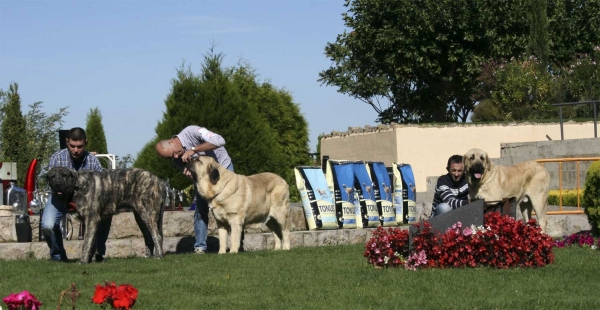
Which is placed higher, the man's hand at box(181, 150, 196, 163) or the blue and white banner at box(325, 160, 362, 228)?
the man's hand at box(181, 150, 196, 163)

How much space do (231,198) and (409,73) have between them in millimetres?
36411

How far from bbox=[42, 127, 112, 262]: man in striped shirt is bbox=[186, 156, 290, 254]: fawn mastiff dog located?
1369 millimetres

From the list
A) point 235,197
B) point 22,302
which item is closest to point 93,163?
point 235,197

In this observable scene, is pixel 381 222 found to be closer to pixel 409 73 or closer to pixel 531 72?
pixel 531 72

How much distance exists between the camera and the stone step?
42.3ft

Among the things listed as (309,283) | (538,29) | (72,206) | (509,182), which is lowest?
(309,283)

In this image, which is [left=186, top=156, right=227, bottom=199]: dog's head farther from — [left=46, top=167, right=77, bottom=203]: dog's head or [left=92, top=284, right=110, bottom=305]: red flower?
[left=92, top=284, right=110, bottom=305]: red flower

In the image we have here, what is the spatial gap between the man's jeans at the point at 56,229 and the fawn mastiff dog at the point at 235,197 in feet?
4.63

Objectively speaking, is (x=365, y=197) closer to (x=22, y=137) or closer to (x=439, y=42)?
(x=22, y=137)

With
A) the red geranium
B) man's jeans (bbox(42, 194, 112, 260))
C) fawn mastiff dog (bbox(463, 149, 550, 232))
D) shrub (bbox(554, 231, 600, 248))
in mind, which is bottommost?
shrub (bbox(554, 231, 600, 248))

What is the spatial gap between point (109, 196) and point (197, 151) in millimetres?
1424

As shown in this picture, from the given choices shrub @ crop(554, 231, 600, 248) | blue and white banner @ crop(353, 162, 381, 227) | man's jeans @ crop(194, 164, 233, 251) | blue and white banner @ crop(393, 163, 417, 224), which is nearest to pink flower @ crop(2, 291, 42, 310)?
man's jeans @ crop(194, 164, 233, 251)

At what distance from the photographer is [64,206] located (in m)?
11.6

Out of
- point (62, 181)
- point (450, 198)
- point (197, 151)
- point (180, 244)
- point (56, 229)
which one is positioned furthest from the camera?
point (180, 244)
